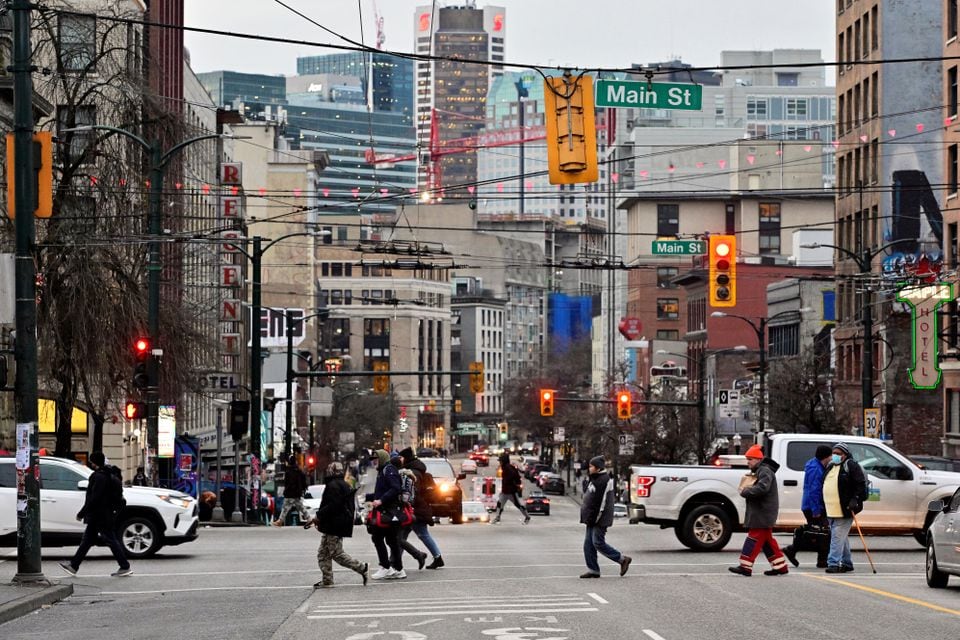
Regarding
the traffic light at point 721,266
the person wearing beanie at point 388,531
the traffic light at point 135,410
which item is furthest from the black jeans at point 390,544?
the traffic light at point 135,410

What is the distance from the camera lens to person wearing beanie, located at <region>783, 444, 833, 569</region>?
948 inches

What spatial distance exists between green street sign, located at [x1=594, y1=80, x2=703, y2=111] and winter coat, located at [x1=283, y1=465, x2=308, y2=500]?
60.8 feet

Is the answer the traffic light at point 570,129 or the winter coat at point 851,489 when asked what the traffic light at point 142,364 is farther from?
the winter coat at point 851,489

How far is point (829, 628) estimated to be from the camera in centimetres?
1600

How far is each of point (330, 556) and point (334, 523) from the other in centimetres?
51

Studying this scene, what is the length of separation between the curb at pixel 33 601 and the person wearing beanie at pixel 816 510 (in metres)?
10.1

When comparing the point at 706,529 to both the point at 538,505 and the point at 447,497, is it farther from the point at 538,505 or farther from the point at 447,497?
the point at 538,505

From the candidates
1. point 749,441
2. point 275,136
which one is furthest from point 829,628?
point 275,136

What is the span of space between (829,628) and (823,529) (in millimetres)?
8688

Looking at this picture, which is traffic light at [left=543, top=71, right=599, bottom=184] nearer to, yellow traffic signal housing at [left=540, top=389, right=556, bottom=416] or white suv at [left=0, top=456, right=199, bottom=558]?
white suv at [left=0, top=456, right=199, bottom=558]

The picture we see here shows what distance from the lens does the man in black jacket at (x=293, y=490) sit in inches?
1561

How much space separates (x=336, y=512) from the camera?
21.7 meters

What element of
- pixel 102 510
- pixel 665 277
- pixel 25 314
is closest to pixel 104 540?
pixel 102 510

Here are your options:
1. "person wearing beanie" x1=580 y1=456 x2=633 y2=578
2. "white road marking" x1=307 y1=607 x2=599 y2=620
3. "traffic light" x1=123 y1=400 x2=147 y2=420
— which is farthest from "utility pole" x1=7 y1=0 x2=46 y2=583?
"traffic light" x1=123 y1=400 x2=147 y2=420
